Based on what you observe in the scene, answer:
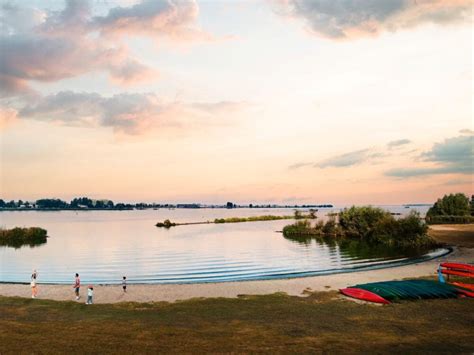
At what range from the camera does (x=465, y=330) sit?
1909 cm

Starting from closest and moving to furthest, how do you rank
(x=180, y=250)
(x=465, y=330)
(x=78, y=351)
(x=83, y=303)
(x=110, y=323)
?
1. (x=78, y=351)
2. (x=465, y=330)
3. (x=110, y=323)
4. (x=83, y=303)
5. (x=180, y=250)

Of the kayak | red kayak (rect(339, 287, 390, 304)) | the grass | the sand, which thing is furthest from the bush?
the grass

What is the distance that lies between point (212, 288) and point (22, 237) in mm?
75367

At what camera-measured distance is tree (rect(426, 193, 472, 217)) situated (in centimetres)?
12975

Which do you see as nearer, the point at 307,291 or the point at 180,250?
the point at 307,291

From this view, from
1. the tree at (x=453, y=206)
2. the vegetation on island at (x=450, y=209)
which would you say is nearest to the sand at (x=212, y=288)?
the vegetation on island at (x=450, y=209)

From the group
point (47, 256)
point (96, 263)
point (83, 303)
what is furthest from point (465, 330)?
point (47, 256)

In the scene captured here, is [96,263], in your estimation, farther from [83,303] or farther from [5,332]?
[5,332]

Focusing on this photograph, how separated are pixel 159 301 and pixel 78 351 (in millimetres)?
12258

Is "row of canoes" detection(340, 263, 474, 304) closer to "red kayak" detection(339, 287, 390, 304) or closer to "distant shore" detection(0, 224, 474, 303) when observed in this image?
"red kayak" detection(339, 287, 390, 304)

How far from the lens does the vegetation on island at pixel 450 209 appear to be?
12412 centimetres

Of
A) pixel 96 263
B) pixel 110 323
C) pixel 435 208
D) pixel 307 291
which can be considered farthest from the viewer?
pixel 435 208

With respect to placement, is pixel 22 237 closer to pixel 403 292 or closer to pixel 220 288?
pixel 220 288

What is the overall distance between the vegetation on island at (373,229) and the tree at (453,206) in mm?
58400
